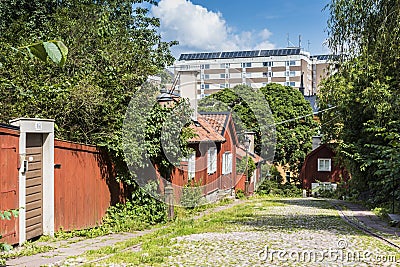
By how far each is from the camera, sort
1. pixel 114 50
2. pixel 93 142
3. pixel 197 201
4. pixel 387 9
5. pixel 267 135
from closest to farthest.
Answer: pixel 387 9 → pixel 93 142 → pixel 114 50 → pixel 197 201 → pixel 267 135

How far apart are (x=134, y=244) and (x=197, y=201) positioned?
31.0ft

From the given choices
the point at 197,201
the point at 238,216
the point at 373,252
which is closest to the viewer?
the point at 373,252

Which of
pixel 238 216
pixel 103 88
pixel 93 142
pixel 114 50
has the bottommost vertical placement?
pixel 238 216

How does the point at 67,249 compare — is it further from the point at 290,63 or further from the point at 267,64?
the point at 267,64

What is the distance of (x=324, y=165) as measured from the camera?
49.2 m

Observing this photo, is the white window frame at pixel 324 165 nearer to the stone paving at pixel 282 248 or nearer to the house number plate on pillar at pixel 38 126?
the stone paving at pixel 282 248

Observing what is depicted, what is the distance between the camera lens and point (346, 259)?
807 centimetres

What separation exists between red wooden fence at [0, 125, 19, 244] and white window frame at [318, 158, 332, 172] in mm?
42580

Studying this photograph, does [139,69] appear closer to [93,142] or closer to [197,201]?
[93,142]

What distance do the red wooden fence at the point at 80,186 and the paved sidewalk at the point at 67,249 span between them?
24.1 inches

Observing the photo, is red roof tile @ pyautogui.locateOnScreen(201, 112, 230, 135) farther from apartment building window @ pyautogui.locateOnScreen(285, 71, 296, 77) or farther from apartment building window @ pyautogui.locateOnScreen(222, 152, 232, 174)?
apartment building window @ pyautogui.locateOnScreen(285, 71, 296, 77)

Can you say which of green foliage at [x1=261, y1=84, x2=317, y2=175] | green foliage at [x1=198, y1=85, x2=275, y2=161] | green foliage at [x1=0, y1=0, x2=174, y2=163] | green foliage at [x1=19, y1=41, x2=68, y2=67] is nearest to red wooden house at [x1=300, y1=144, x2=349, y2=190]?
green foliage at [x1=261, y1=84, x2=317, y2=175]

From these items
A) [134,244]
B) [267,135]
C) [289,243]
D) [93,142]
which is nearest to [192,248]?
[134,244]

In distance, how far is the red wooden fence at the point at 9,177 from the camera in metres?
8.10
